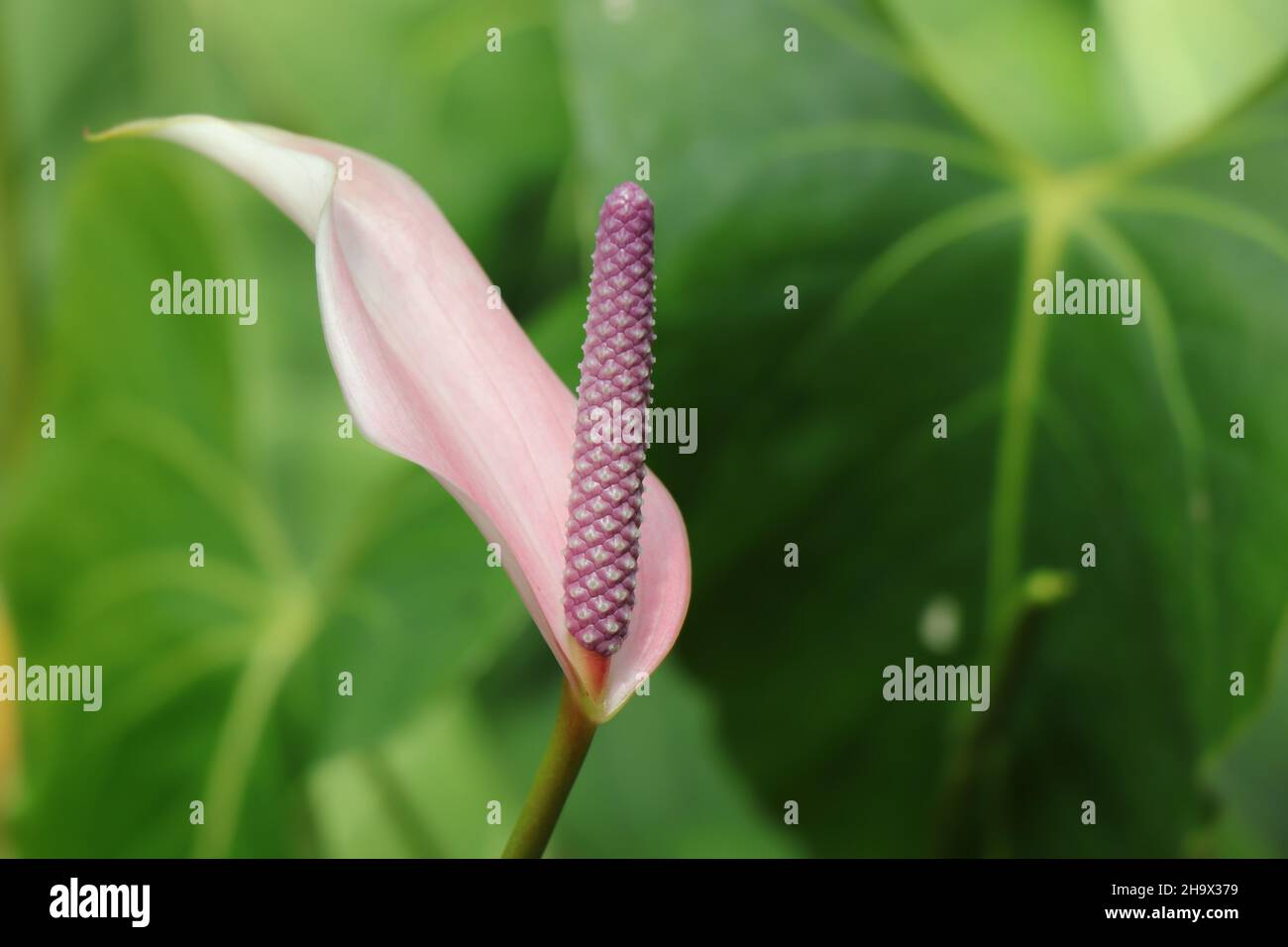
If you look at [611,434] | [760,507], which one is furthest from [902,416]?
[611,434]

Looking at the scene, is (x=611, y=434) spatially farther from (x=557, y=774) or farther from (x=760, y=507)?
(x=760, y=507)

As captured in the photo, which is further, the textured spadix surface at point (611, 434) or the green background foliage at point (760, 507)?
the green background foliage at point (760, 507)

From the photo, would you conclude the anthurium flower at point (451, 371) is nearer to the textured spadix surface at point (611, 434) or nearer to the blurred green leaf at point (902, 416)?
the textured spadix surface at point (611, 434)

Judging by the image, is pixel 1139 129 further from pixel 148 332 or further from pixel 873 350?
pixel 148 332

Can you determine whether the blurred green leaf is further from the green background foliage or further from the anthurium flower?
the anthurium flower

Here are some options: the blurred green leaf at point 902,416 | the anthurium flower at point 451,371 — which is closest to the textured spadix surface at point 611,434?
the anthurium flower at point 451,371

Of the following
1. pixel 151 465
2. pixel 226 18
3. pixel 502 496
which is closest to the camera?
pixel 502 496
